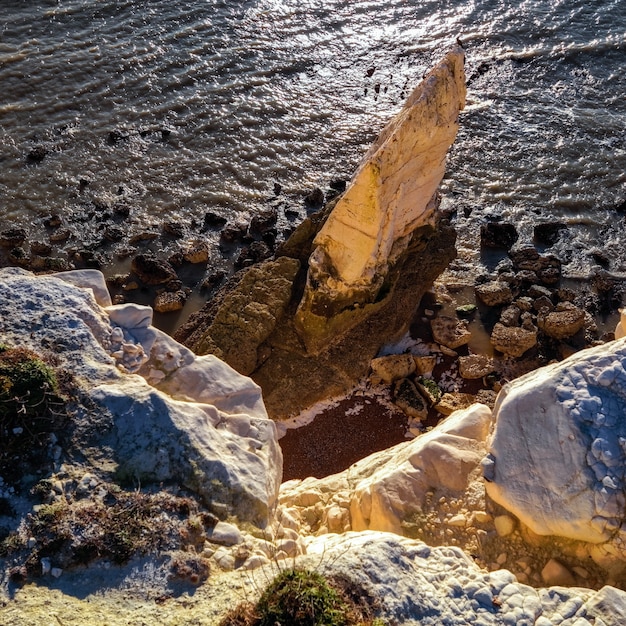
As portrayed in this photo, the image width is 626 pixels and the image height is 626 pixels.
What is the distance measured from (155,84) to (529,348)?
1682cm

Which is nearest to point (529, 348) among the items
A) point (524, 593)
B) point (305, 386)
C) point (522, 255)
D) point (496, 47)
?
point (522, 255)

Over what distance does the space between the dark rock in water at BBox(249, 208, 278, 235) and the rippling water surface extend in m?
0.77

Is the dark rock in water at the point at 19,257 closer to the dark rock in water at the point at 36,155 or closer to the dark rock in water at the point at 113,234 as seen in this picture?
the dark rock in water at the point at 113,234

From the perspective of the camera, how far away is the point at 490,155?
21.5 m

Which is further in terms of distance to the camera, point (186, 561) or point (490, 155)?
point (490, 155)

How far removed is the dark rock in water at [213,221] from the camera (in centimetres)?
1934

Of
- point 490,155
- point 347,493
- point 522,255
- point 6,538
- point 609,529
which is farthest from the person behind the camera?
point 490,155

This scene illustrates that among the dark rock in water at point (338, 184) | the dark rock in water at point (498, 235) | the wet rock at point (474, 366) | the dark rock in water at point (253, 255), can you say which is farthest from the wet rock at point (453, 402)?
the dark rock in water at point (338, 184)

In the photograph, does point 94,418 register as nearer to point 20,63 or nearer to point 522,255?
point 522,255

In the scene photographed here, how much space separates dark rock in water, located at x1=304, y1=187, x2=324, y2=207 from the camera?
19.9 metres

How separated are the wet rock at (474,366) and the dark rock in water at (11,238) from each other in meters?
13.1

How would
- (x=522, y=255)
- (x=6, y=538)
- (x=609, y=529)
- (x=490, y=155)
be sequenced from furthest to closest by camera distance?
(x=490, y=155) < (x=522, y=255) < (x=609, y=529) < (x=6, y=538)

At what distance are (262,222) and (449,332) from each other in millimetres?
6761

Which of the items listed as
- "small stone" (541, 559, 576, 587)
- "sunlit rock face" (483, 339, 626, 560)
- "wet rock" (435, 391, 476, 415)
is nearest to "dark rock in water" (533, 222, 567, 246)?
"wet rock" (435, 391, 476, 415)
